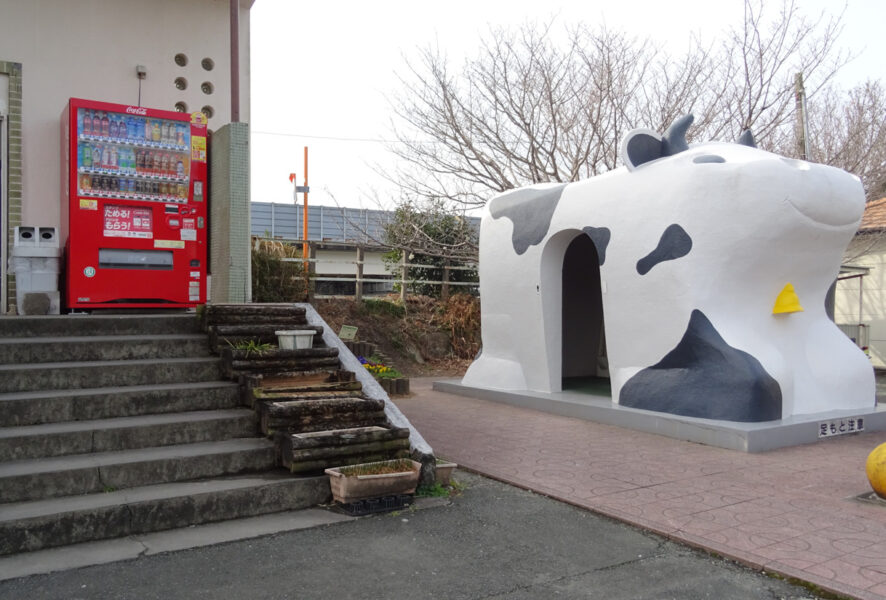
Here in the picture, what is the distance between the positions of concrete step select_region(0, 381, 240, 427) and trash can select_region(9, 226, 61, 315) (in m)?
2.33

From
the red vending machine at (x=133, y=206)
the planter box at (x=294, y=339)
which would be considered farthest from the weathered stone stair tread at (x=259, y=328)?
the red vending machine at (x=133, y=206)

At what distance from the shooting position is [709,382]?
7.38 meters

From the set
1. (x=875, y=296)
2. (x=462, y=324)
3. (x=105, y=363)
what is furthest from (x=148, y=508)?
(x=875, y=296)

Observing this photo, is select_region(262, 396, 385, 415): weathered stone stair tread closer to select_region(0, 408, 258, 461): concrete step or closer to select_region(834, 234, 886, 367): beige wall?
select_region(0, 408, 258, 461): concrete step

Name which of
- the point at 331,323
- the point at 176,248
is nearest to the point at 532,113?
the point at 331,323

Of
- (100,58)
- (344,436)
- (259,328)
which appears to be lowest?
(344,436)

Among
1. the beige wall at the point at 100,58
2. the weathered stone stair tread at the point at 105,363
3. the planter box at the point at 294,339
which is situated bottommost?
the weathered stone stair tread at the point at 105,363

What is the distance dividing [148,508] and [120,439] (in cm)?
83

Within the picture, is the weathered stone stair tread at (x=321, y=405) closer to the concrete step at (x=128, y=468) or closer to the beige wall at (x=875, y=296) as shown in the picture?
the concrete step at (x=128, y=468)

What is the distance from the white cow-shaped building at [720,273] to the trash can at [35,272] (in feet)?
19.1

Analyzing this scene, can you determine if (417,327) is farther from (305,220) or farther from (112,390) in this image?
(112,390)

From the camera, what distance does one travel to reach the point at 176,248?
308 inches

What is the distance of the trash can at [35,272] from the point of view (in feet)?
23.2

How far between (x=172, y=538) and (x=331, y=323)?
947 centimetres
